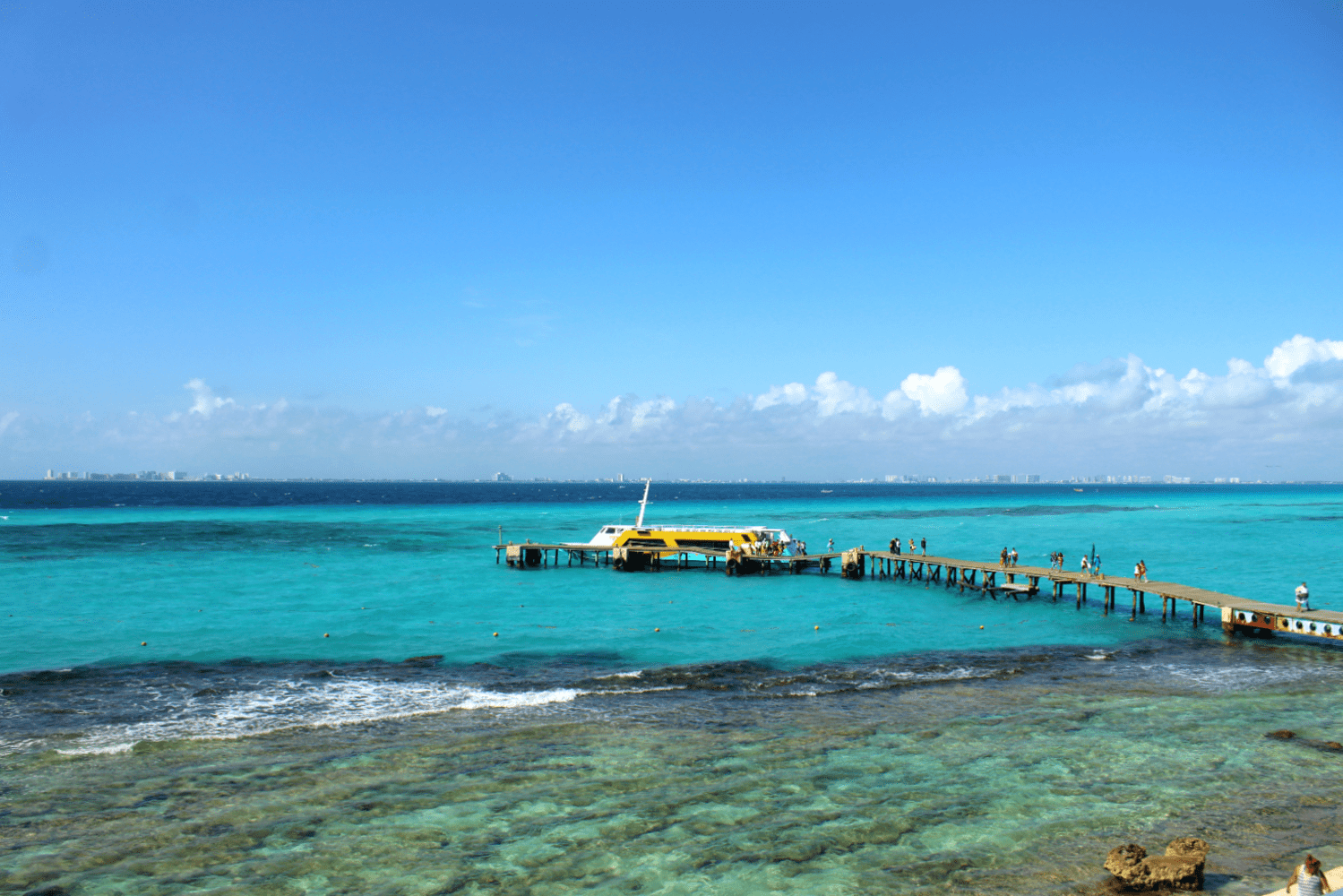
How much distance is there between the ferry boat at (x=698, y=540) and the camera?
60.2m

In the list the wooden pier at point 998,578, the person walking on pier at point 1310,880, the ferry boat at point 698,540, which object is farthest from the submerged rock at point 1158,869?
the ferry boat at point 698,540

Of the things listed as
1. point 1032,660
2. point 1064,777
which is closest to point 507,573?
point 1032,660

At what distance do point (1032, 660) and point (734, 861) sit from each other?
67.1ft

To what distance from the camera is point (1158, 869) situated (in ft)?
41.2

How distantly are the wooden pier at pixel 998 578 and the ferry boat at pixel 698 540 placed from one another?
1.79ft

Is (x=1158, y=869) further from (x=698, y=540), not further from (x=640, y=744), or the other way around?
(x=698, y=540)

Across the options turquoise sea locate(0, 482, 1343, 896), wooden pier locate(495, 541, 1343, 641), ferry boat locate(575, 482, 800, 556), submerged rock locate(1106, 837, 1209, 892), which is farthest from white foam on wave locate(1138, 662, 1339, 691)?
ferry boat locate(575, 482, 800, 556)

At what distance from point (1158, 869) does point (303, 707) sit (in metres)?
21.1

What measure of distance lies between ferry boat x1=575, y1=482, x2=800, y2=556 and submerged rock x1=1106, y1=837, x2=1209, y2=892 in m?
46.2

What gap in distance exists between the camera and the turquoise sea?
14.1 m

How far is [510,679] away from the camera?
27453 millimetres

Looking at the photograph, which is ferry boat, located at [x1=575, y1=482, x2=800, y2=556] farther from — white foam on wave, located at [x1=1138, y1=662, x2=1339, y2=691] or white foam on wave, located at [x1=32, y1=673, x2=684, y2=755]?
white foam on wave, located at [x1=32, y1=673, x2=684, y2=755]

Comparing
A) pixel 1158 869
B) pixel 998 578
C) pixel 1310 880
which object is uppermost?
pixel 1310 880

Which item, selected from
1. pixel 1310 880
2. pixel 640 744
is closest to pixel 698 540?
pixel 640 744
